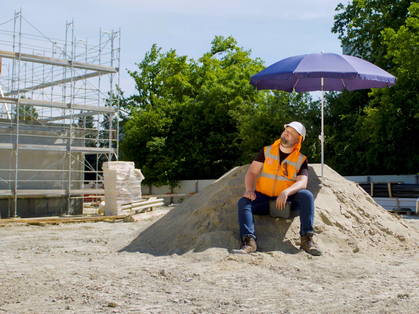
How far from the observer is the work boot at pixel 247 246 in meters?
5.54

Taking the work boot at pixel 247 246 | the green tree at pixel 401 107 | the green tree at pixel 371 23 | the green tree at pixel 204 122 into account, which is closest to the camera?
the work boot at pixel 247 246

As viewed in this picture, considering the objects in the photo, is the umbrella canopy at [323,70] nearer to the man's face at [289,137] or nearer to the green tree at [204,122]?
the man's face at [289,137]

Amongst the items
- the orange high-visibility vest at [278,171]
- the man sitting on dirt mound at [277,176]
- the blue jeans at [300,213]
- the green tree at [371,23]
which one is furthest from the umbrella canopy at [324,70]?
the green tree at [371,23]

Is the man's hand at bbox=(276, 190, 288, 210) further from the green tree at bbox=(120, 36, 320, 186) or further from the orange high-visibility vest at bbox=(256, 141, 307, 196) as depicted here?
the green tree at bbox=(120, 36, 320, 186)

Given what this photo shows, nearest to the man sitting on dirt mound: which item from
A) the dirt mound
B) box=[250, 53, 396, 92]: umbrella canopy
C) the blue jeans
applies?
the blue jeans

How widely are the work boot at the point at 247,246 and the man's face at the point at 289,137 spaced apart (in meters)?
1.33

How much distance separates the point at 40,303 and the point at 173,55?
31.0 meters

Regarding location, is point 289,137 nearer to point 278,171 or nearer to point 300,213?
point 278,171

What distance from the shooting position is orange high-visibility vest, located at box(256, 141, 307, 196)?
6.00 m

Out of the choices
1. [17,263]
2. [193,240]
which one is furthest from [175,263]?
[17,263]

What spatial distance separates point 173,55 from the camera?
3362 cm

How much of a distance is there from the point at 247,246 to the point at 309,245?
0.76m

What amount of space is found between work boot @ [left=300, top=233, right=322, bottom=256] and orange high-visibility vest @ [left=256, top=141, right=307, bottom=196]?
69 cm

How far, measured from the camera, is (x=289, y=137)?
235 inches
